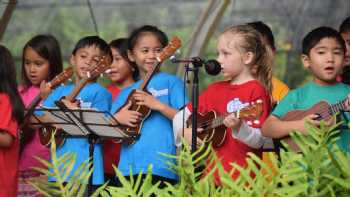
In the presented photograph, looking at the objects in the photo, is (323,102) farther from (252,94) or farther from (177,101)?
(177,101)

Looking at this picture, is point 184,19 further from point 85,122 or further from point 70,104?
point 85,122

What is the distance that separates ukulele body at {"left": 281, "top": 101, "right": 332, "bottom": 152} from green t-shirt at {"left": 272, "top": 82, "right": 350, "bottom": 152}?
0.03m

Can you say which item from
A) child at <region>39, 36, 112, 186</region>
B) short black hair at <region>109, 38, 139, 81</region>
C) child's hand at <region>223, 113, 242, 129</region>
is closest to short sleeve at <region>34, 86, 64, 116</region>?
child at <region>39, 36, 112, 186</region>

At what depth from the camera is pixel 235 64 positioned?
15.9ft

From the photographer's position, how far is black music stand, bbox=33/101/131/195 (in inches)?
198

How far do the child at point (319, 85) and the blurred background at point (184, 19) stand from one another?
12.9 ft

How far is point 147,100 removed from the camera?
5285 millimetres

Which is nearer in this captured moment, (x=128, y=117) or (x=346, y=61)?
(x=128, y=117)

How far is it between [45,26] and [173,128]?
387 inches

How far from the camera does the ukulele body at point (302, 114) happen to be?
14.3ft

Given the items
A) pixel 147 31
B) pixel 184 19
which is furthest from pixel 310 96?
pixel 184 19

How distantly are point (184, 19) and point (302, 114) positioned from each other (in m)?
10.3

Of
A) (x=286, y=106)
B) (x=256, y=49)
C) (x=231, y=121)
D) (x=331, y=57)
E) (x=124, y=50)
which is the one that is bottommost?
(x=231, y=121)

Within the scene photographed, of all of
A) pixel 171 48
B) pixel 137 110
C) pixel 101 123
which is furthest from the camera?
pixel 137 110
